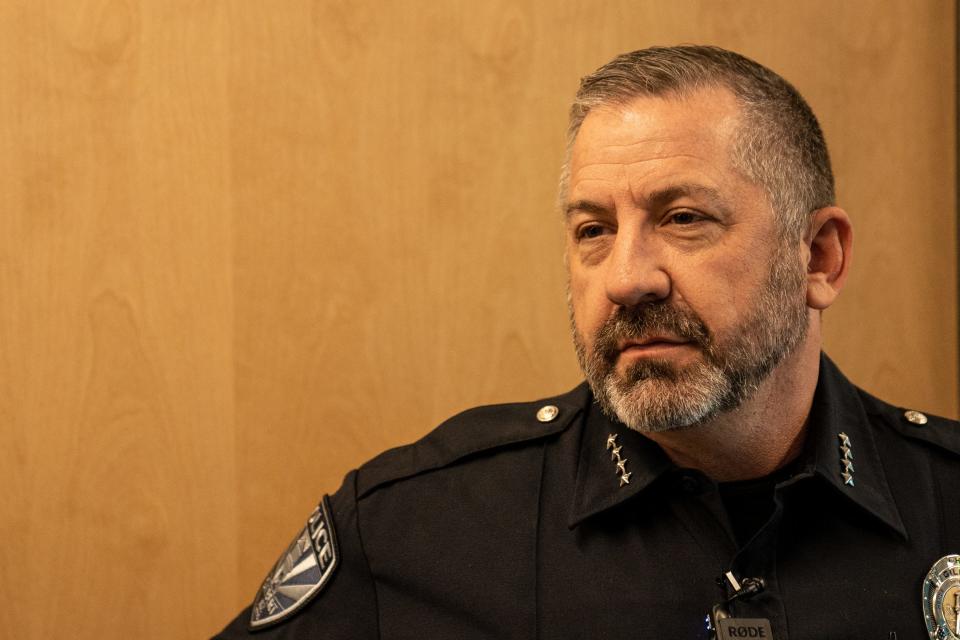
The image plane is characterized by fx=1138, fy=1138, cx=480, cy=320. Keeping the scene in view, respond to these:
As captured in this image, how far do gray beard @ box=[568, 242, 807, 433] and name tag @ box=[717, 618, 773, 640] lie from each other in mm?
208

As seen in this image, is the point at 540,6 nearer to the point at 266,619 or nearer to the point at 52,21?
the point at 52,21

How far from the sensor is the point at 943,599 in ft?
3.95

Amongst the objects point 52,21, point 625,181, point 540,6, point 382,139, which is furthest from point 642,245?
point 52,21

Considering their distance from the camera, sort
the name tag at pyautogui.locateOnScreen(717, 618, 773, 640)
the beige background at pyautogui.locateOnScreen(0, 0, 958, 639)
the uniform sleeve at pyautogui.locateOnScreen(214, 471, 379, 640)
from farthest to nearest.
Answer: the beige background at pyautogui.locateOnScreen(0, 0, 958, 639)
the uniform sleeve at pyautogui.locateOnScreen(214, 471, 379, 640)
the name tag at pyautogui.locateOnScreen(717, 618, 773, 640)

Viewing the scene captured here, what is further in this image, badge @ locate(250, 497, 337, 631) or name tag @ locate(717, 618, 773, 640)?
badge @ locate(250, 497, 337, 631)

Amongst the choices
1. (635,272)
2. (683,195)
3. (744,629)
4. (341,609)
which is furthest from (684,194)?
(341,609)


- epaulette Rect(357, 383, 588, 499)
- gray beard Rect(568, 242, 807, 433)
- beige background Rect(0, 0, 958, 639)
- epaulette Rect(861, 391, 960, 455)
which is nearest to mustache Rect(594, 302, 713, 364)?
gray beard Rect(568, 242, 807, 433)

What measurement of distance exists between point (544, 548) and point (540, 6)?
2.72 feet

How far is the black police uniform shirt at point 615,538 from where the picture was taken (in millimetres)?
1200

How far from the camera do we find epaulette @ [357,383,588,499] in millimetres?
1359

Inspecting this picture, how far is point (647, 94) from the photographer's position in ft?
4.12

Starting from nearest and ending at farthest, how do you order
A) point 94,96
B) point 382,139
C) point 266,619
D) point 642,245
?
point 642,245
point 266,619
point 94,96
point 382,139

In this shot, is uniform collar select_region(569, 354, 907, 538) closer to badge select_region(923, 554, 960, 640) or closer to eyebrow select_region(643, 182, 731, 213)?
badge select_region(923, 554, 960, 640)

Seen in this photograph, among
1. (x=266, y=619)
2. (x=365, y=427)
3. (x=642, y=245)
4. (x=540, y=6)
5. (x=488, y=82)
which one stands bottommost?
(x=266, y=619)
